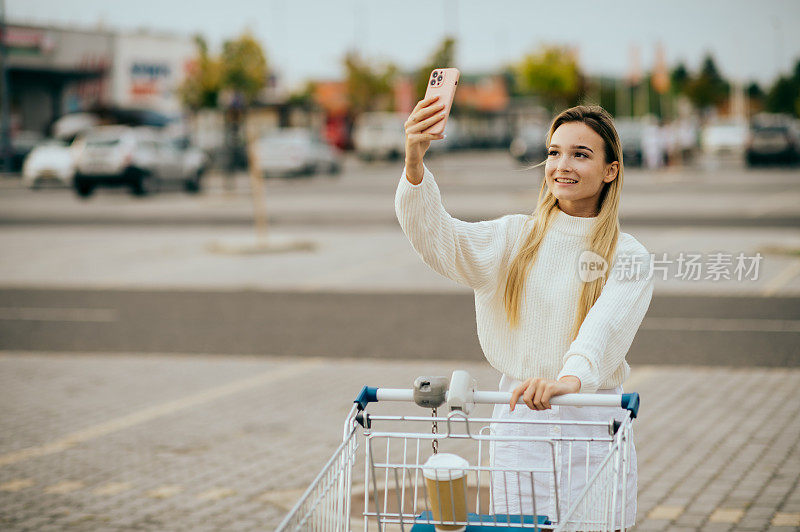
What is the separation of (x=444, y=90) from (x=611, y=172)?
662 millimetres

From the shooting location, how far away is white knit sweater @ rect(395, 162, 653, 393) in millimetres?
2623

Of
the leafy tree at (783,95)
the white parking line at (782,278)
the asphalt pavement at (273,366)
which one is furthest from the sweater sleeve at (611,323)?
the leafy tree at (783,95)

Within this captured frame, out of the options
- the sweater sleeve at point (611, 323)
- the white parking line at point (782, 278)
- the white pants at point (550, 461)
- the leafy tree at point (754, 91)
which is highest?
the leafy tree at point (754, 91)

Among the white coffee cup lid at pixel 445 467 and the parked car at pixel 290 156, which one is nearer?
the white coffee cup lid at pixel 445 467

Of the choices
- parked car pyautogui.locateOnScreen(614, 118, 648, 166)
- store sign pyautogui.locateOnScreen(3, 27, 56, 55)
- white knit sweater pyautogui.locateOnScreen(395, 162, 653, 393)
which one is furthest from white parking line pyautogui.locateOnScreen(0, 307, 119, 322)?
store sign pyautogui.locateOnScreen(3, 27, 56, 55)

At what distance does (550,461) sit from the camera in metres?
2.78

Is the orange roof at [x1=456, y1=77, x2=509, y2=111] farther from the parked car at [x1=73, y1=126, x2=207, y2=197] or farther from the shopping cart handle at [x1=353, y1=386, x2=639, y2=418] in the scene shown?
the shopping cart handle at [x1=353, y1=386, x2=639, y2=418]

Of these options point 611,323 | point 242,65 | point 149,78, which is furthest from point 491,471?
point 149,78

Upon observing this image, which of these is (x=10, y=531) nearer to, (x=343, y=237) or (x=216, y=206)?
(x=343, y=237)

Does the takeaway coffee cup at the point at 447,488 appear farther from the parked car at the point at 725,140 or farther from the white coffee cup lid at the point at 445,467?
→ the parked car at the point at 725,140

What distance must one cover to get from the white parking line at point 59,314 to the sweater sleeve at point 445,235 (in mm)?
8356

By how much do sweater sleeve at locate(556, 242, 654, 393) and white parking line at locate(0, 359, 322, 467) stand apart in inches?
169

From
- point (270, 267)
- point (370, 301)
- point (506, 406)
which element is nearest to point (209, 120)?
point (270, 267)

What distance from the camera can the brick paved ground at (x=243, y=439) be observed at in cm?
493
